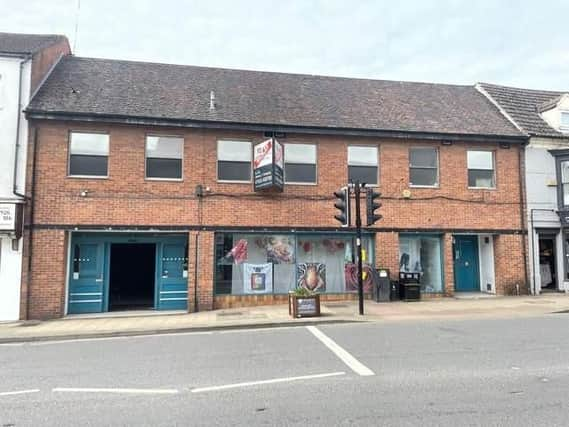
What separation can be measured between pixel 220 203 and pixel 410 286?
7.02 metres

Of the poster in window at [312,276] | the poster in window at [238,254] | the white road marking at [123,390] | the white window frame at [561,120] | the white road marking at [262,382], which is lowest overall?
the white road marking at [123,390]

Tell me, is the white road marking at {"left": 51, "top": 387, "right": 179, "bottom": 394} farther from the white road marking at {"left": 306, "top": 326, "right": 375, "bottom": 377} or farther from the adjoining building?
the adjoining building

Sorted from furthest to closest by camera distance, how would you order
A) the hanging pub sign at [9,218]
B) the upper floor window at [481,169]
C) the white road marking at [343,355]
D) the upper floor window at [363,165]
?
the upper floor window at [481,169] < the upper floor window at [363,165] < the hanging pub sign at [9,218] < the white road marking at [343,355]

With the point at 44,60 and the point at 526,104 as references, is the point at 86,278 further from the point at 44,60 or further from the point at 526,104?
the point at 526,104

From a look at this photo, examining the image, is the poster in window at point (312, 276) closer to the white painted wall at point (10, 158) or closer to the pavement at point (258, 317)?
the pavement at point (258, 317)

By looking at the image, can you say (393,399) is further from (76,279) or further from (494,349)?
(76,279)

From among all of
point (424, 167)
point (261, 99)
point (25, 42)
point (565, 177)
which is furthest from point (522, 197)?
point (25, 42)

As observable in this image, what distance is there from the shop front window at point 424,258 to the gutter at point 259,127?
3.68 m

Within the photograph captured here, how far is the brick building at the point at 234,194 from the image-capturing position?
12.6 metres

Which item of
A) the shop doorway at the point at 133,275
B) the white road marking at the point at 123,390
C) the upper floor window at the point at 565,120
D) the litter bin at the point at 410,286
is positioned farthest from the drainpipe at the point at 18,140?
the upper floor window at the point at 565,120

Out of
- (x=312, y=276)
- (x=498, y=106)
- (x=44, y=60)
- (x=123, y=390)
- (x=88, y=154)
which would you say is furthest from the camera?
(x=498, y=106)

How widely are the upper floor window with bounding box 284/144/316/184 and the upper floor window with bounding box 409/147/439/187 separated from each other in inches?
142

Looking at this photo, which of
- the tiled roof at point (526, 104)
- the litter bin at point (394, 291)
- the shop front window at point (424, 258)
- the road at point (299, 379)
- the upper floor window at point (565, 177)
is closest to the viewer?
the road at point (299, 379)

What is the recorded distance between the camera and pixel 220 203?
523 inches
